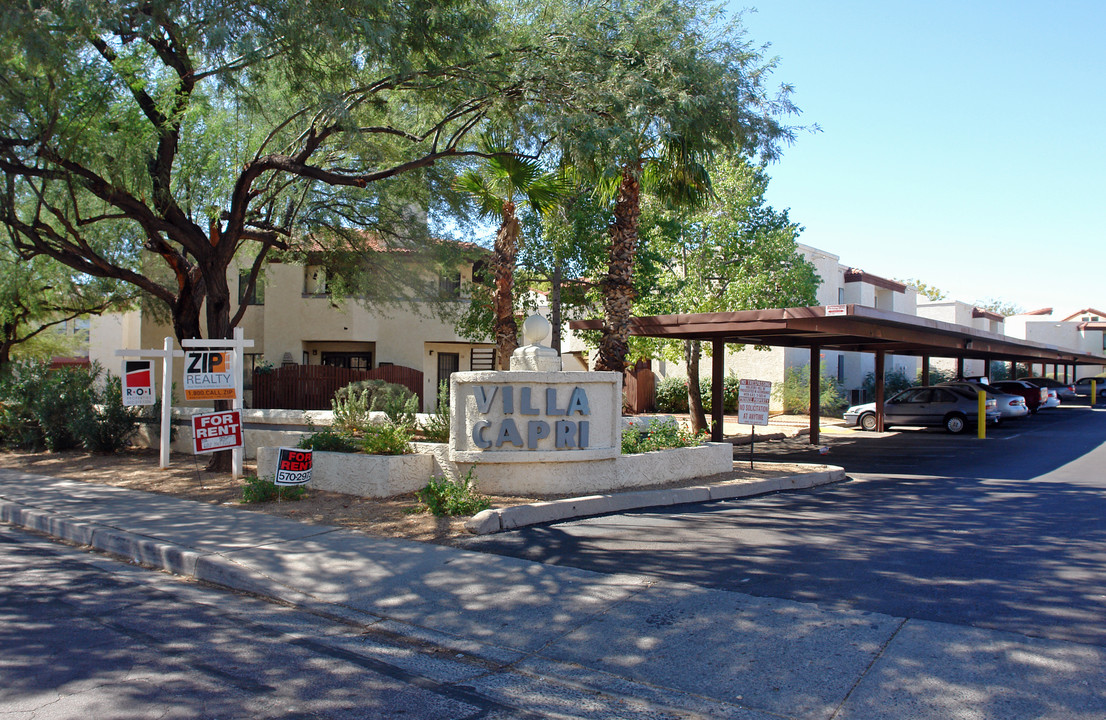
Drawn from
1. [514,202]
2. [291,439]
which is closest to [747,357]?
[514,202]

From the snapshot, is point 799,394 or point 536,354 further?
point 799,394

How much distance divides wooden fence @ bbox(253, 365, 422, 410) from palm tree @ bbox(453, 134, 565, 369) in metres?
8.48

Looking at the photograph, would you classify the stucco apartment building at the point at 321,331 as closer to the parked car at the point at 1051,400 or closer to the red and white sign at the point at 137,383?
the red and white sign at the point at 137,383

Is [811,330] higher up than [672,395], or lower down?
higher up

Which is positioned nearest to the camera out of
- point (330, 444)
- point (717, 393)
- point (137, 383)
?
point (330, 444)

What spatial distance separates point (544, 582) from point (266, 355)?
24.3 metres

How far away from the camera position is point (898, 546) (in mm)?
8273

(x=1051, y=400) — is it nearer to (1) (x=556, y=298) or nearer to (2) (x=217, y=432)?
(1) (x=556, y=298)

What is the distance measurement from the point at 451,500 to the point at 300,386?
16.6m

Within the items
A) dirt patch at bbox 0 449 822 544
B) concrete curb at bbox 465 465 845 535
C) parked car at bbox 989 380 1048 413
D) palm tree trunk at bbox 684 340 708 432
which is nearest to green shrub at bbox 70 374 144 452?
dirt patch at bbox 0 449 822 544

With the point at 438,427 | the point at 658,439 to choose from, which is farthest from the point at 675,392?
the point at 438,427

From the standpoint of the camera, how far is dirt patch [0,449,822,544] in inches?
368

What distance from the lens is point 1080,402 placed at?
138ft

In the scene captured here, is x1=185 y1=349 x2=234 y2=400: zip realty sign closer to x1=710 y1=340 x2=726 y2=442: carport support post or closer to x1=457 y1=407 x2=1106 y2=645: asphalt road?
x1=457 y1=407 x2=1106 y2=645: asphalt road
